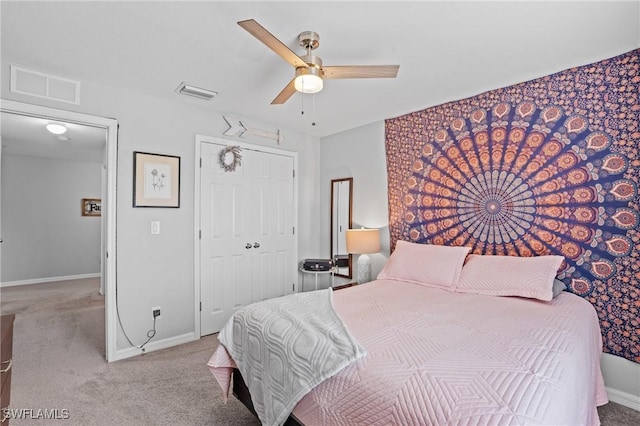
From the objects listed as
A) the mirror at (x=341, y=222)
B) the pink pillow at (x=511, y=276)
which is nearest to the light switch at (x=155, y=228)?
the mirror at (x=341, y=222)

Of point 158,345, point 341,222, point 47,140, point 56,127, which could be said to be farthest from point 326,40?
point 47,140

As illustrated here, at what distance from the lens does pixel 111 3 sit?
169cm

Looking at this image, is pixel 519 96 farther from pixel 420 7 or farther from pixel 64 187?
pixel 64 187

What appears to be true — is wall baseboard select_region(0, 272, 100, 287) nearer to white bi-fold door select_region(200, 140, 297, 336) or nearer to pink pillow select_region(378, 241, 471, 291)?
white bi-fold door select_region(200, 140, 297, 336)

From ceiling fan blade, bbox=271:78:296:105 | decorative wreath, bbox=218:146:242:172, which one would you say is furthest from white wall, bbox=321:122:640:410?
ceiling fan blade, bbox=271:78:296:105

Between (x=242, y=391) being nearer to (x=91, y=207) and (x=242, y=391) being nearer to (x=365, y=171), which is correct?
(x=365, y=171)

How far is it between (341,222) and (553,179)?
226cm

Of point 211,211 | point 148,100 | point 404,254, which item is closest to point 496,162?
point 404,254

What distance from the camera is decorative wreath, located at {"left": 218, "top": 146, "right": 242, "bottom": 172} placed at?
135 inches

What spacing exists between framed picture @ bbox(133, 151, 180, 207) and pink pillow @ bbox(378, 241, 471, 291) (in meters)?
2.18

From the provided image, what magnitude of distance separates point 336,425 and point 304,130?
11.3ft

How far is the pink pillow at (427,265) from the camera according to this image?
A: 2.58m

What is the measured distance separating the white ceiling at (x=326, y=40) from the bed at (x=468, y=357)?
148cm

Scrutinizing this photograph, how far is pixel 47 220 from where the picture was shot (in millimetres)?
5863
